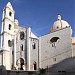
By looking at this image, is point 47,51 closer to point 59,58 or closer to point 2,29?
point 59,58

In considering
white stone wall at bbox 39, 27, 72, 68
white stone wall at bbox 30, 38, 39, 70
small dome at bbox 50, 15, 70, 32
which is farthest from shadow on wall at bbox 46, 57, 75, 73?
small dome at bbox 50, 15, 70, 32

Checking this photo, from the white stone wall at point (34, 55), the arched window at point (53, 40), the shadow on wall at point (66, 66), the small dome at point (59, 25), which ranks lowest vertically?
the shadow on wall at point (66, 66)

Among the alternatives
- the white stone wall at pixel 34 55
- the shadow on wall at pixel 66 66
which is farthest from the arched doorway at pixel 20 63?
the shadow on wall at pixel 66 66

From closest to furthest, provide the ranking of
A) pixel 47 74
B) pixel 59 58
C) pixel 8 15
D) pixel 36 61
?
pixel 47 74
pixel 59 58
pixel 36 61
pixel 8 15

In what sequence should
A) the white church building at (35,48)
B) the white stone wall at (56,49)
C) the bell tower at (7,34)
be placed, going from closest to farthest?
1. the white church building at (35,48)
2. the white stone wall at (56,49)
3. the bell tower at (7,34)

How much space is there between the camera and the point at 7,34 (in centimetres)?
3172

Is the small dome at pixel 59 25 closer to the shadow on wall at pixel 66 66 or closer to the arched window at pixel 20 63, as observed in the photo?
the arched window at pixel 20 63

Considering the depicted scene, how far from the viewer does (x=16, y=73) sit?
2438cm

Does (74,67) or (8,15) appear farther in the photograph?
(8,15)

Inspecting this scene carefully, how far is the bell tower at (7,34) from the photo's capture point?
30.5 m

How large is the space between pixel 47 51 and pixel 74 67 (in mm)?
5161

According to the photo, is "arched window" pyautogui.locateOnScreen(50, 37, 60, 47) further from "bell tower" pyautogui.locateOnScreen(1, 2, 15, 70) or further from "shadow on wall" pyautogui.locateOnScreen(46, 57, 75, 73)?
"bell tower" pyautogui.locateOnScreen(1, 2, 15, 70)

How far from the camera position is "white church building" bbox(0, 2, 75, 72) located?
25281 millimetres

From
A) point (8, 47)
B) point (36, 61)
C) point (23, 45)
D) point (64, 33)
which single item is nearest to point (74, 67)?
point (64, 33)
